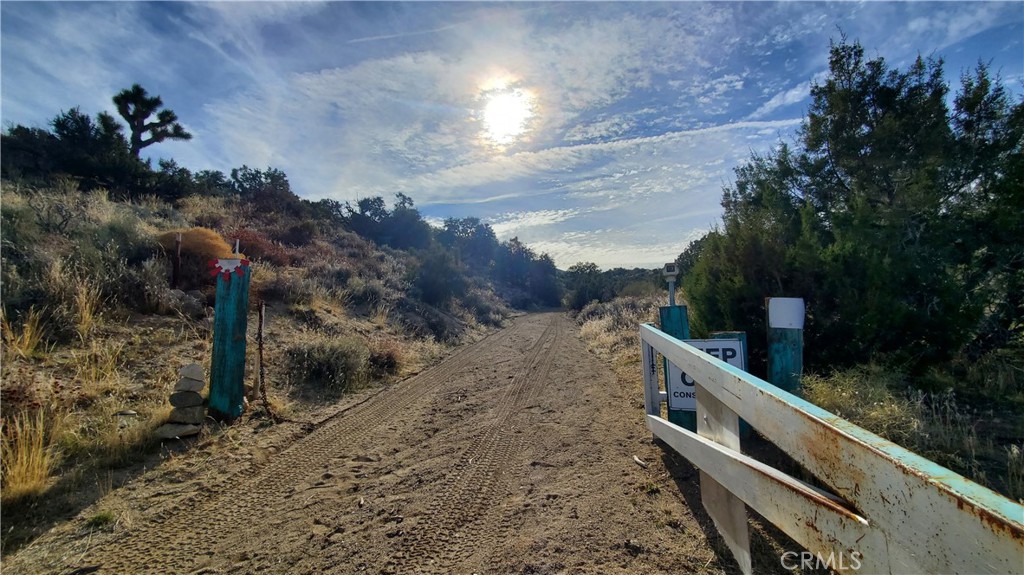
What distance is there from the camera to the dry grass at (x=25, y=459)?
10.0ft

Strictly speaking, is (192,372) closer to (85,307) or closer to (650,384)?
(85,307)

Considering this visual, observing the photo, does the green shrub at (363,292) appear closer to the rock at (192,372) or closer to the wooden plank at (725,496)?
the rock at (192,372)

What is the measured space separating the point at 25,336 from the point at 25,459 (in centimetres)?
256

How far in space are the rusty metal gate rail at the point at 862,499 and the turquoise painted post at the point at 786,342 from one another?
2342 mm

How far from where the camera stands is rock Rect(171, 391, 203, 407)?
4316 mm

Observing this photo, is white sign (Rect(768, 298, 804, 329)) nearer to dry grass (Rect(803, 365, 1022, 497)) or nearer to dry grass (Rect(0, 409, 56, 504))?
dry grass (Rect(803, 365, 1022, 497))

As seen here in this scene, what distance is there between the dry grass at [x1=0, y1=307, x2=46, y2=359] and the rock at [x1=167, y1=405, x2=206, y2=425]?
2023 millimetres

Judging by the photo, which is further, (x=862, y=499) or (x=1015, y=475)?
(x=1015, y=475)

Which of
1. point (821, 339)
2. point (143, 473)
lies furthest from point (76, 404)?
point (821, 339)

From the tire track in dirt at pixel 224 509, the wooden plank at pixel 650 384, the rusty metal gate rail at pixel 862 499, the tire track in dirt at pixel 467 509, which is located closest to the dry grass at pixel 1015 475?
the rusty metal gate rail at pixel 862 499

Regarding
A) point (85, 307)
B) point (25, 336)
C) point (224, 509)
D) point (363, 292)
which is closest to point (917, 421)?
point (224, 509)

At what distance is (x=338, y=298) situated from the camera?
1148 cm

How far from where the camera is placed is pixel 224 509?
10.5 ft

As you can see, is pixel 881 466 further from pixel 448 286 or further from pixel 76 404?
pixel 448 286
